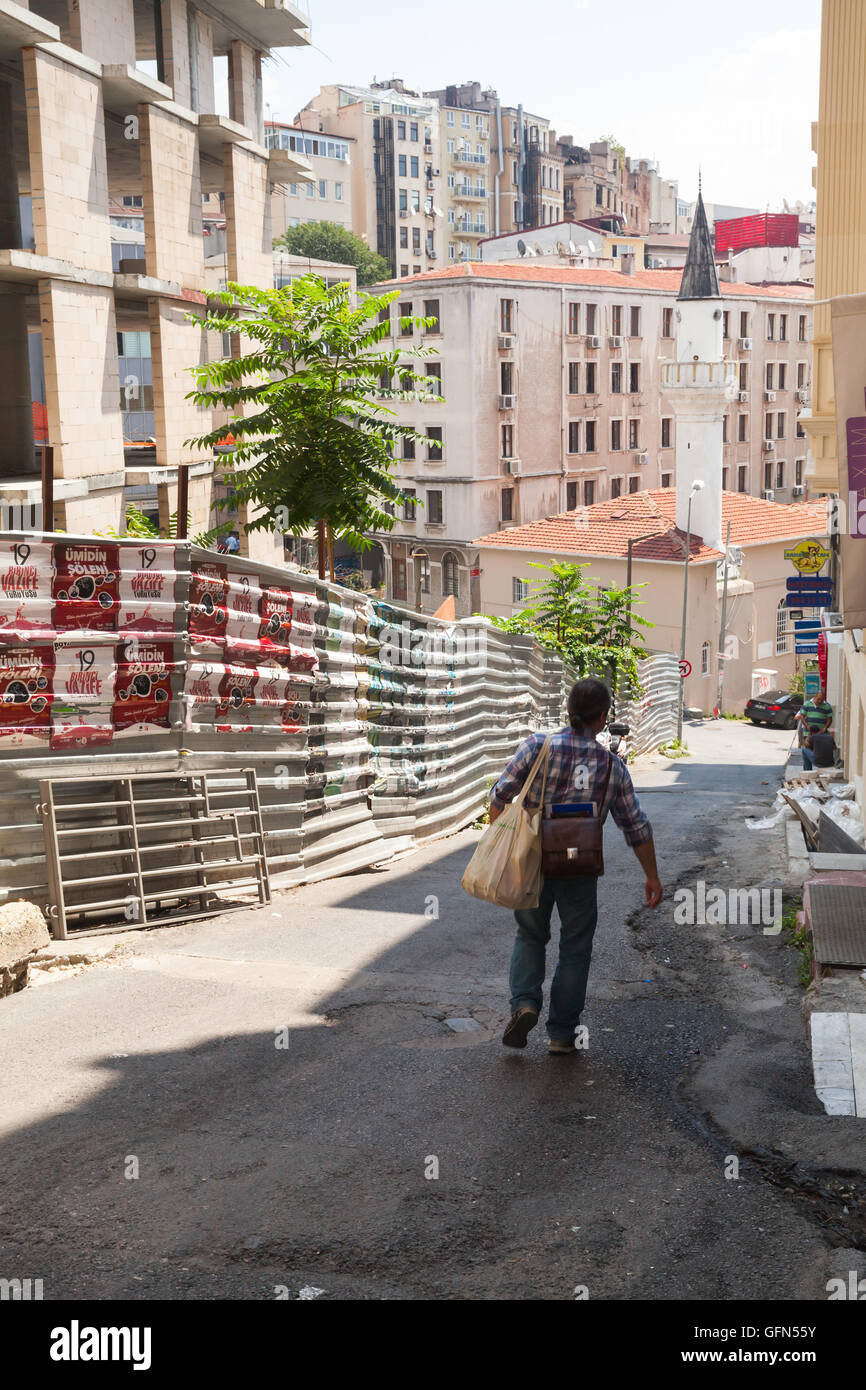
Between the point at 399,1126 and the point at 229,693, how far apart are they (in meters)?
4.61

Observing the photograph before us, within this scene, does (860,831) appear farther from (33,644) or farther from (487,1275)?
(487,1275)

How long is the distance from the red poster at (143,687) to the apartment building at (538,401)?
5168 centimetres

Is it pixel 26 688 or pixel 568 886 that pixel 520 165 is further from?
pixel 568 886

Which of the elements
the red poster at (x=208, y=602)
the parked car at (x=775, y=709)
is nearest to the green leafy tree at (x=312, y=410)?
the red poster at (x=208, y=602)

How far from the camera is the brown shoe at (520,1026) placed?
639 centimetres

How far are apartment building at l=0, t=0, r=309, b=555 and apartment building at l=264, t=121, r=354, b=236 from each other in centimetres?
7131

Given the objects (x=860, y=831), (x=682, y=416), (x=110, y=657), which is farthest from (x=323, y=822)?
(x=682, y=416)

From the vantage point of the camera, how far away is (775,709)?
5128 centimetres

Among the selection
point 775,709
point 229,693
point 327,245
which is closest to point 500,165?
point 327,245

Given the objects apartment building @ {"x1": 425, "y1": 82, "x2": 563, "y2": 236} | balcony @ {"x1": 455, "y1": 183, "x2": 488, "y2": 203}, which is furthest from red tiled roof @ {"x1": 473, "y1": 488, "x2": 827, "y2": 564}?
apartment building @ {"x1": 425, "y1": 82, "x2": 563, "y2": 236}

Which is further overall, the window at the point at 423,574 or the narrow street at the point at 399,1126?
the window at the point at 423,574

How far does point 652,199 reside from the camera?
142 m

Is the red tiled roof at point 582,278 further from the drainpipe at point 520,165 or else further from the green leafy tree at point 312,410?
the green leafy tree at point 312,410

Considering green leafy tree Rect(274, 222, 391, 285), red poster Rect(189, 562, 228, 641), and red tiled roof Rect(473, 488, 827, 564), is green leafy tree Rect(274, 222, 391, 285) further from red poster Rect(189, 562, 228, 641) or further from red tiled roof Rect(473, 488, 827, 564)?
red poster Rect(189, 562, 228, 641)
